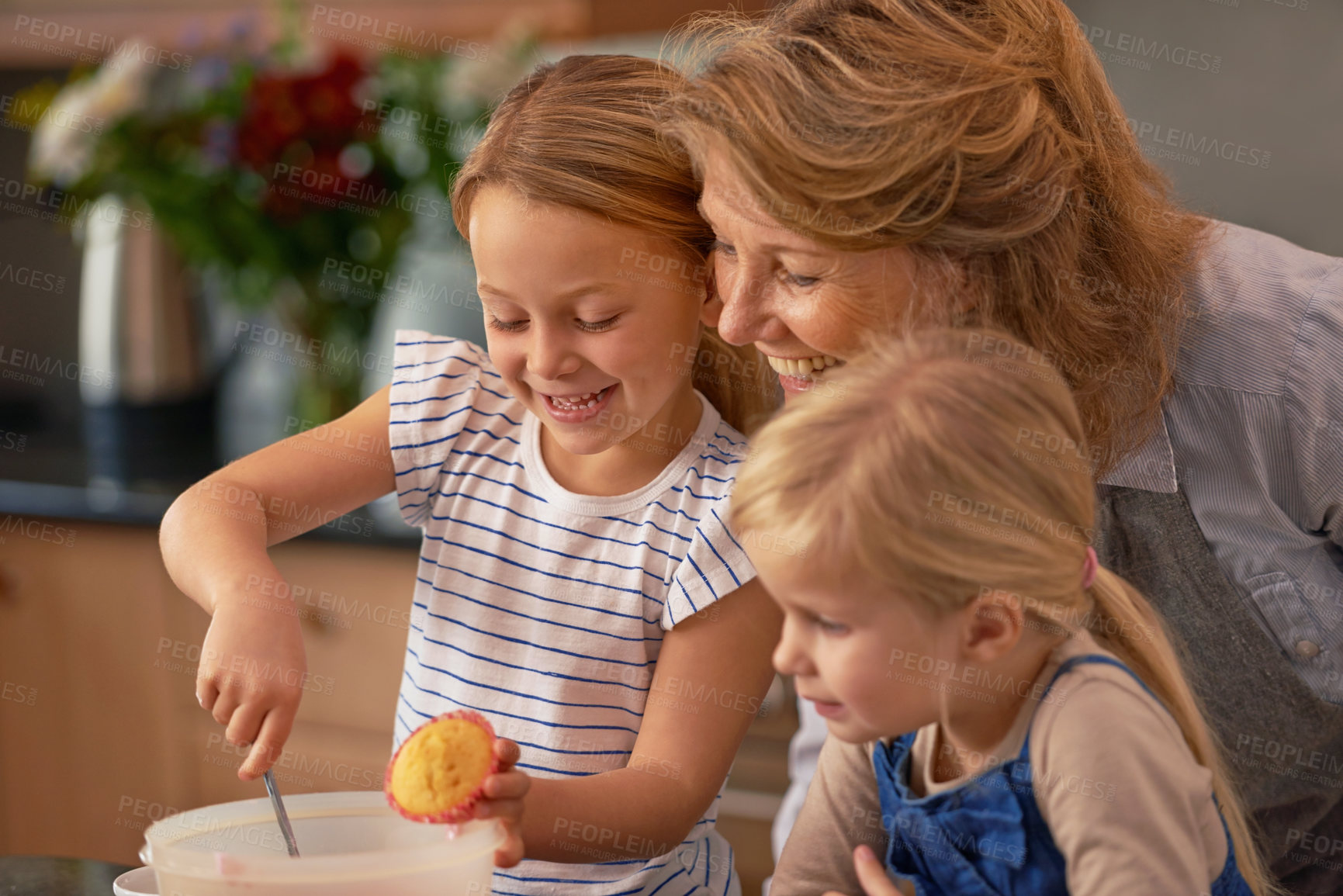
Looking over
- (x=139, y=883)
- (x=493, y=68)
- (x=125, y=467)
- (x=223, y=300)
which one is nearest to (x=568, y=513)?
(x=139, y=883)

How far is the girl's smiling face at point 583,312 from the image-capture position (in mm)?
899

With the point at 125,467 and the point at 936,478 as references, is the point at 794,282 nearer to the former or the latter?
the point at 936,478

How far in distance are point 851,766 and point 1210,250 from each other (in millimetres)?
630

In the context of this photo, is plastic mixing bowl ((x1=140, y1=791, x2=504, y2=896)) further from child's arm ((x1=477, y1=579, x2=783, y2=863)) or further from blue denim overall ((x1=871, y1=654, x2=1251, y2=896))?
blue denim overall ((x1=871, y1=654, x2=1251, y2=896))

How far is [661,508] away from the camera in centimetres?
101

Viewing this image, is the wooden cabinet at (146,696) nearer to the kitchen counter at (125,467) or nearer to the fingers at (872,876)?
the kitchen counter at (125,467)

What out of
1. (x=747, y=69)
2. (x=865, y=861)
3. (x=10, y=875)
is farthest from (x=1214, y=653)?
(x=10, y=875)

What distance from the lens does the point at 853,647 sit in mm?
691

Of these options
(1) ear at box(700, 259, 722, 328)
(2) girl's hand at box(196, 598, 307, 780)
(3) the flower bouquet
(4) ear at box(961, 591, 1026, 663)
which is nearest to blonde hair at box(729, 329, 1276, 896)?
(4) ear at box(961, 591, 1026, 663)

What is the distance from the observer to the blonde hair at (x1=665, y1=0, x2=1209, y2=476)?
85cm

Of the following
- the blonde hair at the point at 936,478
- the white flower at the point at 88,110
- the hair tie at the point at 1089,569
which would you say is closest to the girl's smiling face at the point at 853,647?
the blonde hair at the point at 936,478

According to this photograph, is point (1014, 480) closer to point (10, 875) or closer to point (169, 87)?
point (10, 875)

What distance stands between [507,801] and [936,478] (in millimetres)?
341

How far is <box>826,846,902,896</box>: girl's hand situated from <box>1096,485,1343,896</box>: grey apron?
17.3 inches
